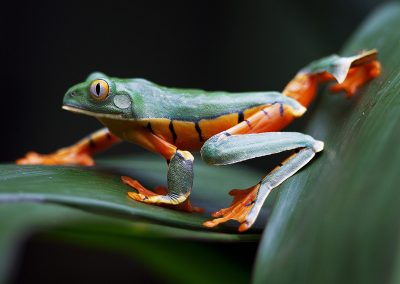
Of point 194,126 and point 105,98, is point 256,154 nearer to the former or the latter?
point 194,126

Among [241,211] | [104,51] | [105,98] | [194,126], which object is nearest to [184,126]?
[194,126]

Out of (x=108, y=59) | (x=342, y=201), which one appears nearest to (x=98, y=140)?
(x=342, y=201)

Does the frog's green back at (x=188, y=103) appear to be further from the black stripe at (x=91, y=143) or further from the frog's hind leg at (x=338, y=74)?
the black stripe at (x=91, y=143)

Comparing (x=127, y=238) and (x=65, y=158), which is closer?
(x=127, y=238)

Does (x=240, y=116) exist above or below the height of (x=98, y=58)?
above

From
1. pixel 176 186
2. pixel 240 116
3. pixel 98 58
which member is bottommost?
pixel 98 58

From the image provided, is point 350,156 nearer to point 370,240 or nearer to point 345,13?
point 370,240
